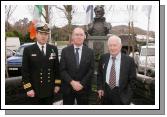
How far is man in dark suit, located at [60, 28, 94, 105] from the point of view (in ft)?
15.0

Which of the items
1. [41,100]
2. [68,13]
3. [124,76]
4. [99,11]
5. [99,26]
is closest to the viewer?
[124,76]

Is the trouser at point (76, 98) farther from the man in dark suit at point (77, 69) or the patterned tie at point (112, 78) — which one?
the patterned tie at point (112, 78)

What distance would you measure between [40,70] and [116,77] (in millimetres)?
1032

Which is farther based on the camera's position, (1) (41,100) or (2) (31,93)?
(1) (41,100)

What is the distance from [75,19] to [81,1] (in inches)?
83.9

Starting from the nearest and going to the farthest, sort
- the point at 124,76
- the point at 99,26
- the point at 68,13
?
1. the point at 124,76
2. the point at 68,13
3. the point at 99,26

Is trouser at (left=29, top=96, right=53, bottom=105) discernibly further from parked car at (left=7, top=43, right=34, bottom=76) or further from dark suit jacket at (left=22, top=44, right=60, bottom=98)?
parked car at (left=7, top=43, right=34, bottom=76)

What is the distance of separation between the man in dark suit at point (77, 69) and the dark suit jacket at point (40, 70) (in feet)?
0.42

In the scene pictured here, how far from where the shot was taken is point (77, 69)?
462 cm

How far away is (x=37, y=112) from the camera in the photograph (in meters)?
5.05

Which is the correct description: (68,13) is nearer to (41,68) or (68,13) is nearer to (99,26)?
Result: (99,26)

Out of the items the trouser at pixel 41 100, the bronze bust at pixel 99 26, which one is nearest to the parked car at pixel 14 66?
the bronze bust at pixel 99 26

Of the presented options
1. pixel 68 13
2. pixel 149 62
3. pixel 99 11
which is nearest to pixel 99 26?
pixel 99 11

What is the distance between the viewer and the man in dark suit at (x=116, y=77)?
4.52 meters
